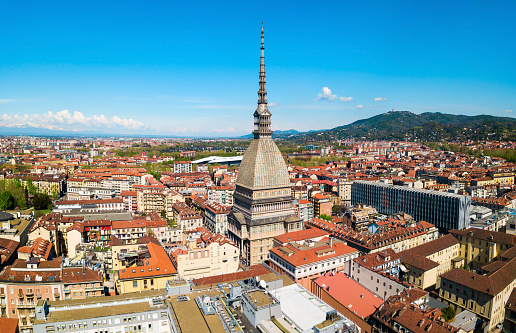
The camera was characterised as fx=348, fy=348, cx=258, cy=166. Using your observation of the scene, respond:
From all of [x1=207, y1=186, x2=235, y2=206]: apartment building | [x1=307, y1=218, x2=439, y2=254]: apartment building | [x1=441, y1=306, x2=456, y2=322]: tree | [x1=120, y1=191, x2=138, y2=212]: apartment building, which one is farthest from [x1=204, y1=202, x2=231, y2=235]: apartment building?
[x1=441, y1=306, x2=456, y2=322]: tree

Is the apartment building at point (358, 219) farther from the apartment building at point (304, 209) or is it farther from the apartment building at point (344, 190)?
the apartment building at point (344, 190)

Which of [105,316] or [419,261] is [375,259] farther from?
[105,316]

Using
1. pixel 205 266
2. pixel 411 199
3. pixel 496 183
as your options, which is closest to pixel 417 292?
pixel 205 266

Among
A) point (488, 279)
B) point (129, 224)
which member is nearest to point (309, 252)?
point (488, 279)

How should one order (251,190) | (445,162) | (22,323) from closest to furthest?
(22,323)
(251,190)
(445,162)

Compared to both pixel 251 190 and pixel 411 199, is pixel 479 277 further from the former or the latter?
pixel 411 199

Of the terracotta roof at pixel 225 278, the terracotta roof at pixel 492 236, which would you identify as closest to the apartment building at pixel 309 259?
the terracotta roof at pixel 225 278
